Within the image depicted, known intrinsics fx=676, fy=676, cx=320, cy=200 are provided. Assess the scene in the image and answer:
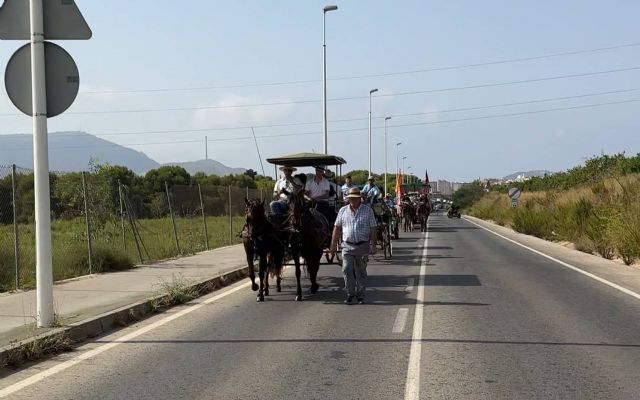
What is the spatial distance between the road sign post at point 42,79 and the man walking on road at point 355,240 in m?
4.87

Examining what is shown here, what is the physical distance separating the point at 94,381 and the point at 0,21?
15.8ft

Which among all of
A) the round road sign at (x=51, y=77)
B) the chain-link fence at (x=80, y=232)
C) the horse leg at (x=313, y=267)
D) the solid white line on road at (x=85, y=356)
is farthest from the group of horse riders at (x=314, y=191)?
the round road sign at (x=51, y=77)

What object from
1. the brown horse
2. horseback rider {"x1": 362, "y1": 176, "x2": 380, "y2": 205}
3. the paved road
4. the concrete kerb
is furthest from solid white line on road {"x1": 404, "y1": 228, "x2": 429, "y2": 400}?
the brown horse

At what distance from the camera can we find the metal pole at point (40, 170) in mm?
8523

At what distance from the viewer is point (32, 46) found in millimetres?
8656

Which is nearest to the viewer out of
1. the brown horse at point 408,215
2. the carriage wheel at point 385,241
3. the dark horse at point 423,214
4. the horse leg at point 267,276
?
the horse leg at point 267,276

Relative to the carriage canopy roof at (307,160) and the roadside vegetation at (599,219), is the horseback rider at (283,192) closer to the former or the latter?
the carriage canopy roof at (307,160)

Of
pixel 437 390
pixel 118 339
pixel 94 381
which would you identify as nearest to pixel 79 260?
pixel 118 339

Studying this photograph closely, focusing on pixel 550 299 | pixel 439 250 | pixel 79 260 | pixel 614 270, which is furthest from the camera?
pixel 439 250

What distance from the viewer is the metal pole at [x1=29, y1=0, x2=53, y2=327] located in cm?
852

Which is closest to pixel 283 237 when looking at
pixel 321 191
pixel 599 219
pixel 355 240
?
pixel 355 240

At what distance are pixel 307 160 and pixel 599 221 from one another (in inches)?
480

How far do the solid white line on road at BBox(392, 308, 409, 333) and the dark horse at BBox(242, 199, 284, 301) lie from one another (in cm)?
261

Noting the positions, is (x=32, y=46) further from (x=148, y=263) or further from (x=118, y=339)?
(x=148, y=263)
